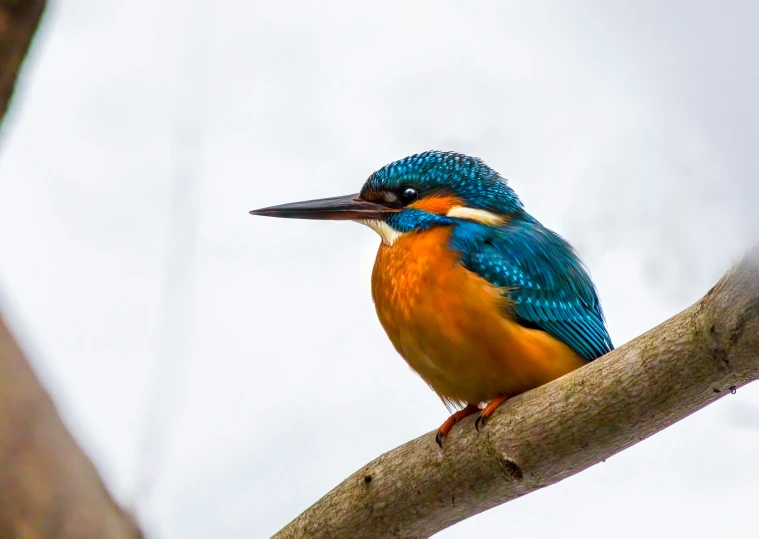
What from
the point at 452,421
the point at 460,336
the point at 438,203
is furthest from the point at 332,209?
the point at 452,421

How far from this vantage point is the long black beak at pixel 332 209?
3.72 m

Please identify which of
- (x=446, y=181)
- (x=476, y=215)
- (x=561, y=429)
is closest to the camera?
(x=561, y=429)

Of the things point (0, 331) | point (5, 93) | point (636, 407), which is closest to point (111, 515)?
point (0, 331)

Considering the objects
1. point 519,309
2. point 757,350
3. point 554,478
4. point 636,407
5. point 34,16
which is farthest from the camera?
point 519,309

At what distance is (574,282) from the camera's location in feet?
11.5

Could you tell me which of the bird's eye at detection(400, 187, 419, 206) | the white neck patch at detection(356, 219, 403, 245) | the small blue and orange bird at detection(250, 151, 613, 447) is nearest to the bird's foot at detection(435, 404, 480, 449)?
the small blue and orange bird at detection(250, 151, 613, 447)

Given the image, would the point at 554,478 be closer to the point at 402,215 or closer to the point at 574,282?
the point at 574,282

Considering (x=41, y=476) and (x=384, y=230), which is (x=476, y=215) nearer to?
(x=384, y=230)

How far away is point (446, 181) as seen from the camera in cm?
371

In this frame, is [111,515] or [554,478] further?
[554,478]

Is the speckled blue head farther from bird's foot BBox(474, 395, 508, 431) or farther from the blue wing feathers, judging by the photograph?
bird's foot BBox(474, 395, 508, 431)

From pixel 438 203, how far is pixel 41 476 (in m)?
2.34

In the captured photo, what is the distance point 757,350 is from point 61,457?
1432 millimetres

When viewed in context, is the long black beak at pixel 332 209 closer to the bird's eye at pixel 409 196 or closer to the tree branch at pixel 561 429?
the bird's eye at pixel 409 196
